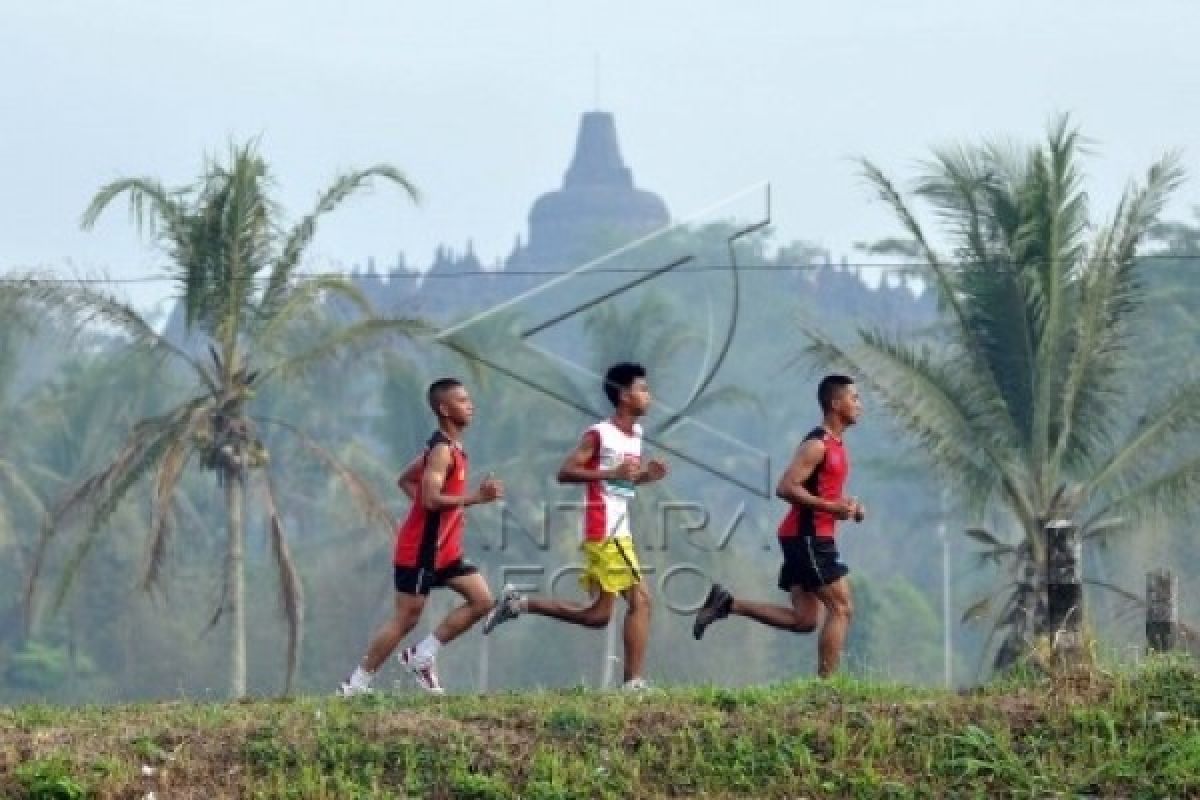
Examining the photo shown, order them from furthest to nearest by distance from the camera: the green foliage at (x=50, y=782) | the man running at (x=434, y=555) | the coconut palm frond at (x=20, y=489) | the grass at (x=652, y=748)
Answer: the coconut palm frond at (x=20, y=489), the man running at (x=434, y=555), the grass at (x=652, y=748), the green foliage at (x=50, y=782)

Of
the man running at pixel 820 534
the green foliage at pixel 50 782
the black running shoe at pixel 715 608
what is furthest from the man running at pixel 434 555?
the green foliage at pixel 50 782

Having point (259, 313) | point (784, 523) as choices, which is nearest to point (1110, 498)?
point (259, 313)

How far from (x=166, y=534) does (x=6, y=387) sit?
2592 centimetres

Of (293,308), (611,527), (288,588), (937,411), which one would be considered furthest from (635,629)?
(293,308)

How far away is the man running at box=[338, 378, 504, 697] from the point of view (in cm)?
1562

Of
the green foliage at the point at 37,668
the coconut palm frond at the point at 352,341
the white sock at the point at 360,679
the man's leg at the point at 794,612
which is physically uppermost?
the coconut palm frond at the point at 352,341

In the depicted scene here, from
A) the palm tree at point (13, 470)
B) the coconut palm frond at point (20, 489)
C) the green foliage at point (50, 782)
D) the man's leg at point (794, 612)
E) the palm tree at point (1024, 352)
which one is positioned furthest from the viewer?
the palm tree at point (13, 470)

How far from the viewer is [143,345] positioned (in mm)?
28094

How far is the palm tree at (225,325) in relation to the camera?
27.2 meters

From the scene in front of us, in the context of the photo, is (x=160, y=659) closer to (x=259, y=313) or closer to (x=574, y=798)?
(x=259, y=313)

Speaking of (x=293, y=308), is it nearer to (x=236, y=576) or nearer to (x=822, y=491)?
(x=236, y=576)

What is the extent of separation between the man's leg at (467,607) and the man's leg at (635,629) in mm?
674

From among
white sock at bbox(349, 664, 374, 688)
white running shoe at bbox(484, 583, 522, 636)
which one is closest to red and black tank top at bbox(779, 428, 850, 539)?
white running shoe at bbox(484, 583, 522, 636)

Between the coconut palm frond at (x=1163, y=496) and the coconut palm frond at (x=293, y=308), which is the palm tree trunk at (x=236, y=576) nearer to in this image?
the coconut palm frond at (x=293, y=308)
